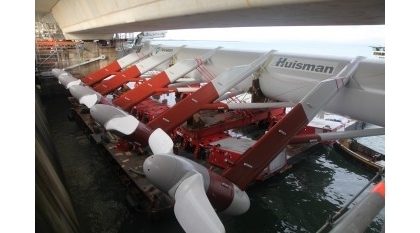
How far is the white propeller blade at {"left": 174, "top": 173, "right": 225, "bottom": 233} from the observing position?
4.74 metres

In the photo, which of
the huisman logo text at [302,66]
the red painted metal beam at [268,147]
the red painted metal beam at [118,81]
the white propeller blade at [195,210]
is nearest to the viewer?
the white propeller blade at [195,210]

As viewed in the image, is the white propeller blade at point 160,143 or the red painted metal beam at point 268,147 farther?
the red painted metal beam at point 268,147

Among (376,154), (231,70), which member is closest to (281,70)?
(231,70)

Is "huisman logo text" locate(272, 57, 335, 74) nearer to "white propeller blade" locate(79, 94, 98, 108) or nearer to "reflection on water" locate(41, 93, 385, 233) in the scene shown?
"reflection on water" locate(41, 93, 385, 233)

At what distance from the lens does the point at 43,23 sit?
3033 centimetres

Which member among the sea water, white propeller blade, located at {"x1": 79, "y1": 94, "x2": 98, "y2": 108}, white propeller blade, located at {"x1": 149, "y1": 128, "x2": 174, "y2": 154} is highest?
white propeller blade, located at {"x1": 79, "y1": 94, "x2": 98, "y2": 108}

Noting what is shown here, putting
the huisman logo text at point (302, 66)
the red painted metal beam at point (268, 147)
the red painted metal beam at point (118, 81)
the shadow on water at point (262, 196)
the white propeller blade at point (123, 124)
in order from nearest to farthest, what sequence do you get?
1. the red painted metal beam at point (268, 147)
2. the white propeller blade at point (123, 124)
3. the shadow on water at point (262, 196)
4. the huisman logo text at point (302, 66)
5. the red painted metal beam at point (118, 81)

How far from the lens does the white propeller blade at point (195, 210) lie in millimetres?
4742

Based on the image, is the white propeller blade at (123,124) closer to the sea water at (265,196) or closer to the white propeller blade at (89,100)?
the sea water at (265,196)

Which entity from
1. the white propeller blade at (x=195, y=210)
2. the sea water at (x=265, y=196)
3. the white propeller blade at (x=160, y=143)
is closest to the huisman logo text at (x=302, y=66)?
the sea water at (x=265, y=196)

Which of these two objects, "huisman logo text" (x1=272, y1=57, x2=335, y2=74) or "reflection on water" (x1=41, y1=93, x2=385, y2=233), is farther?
"huisman logo text" (x1=272, y1=57, x2=335, y2=74)

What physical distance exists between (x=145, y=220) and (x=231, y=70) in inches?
265

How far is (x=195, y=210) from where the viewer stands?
16.4 ft

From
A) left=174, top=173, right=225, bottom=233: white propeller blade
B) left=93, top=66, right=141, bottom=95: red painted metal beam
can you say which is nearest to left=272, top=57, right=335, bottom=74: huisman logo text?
left=174, top=173, right=225, bottom=233: white propeller blade
